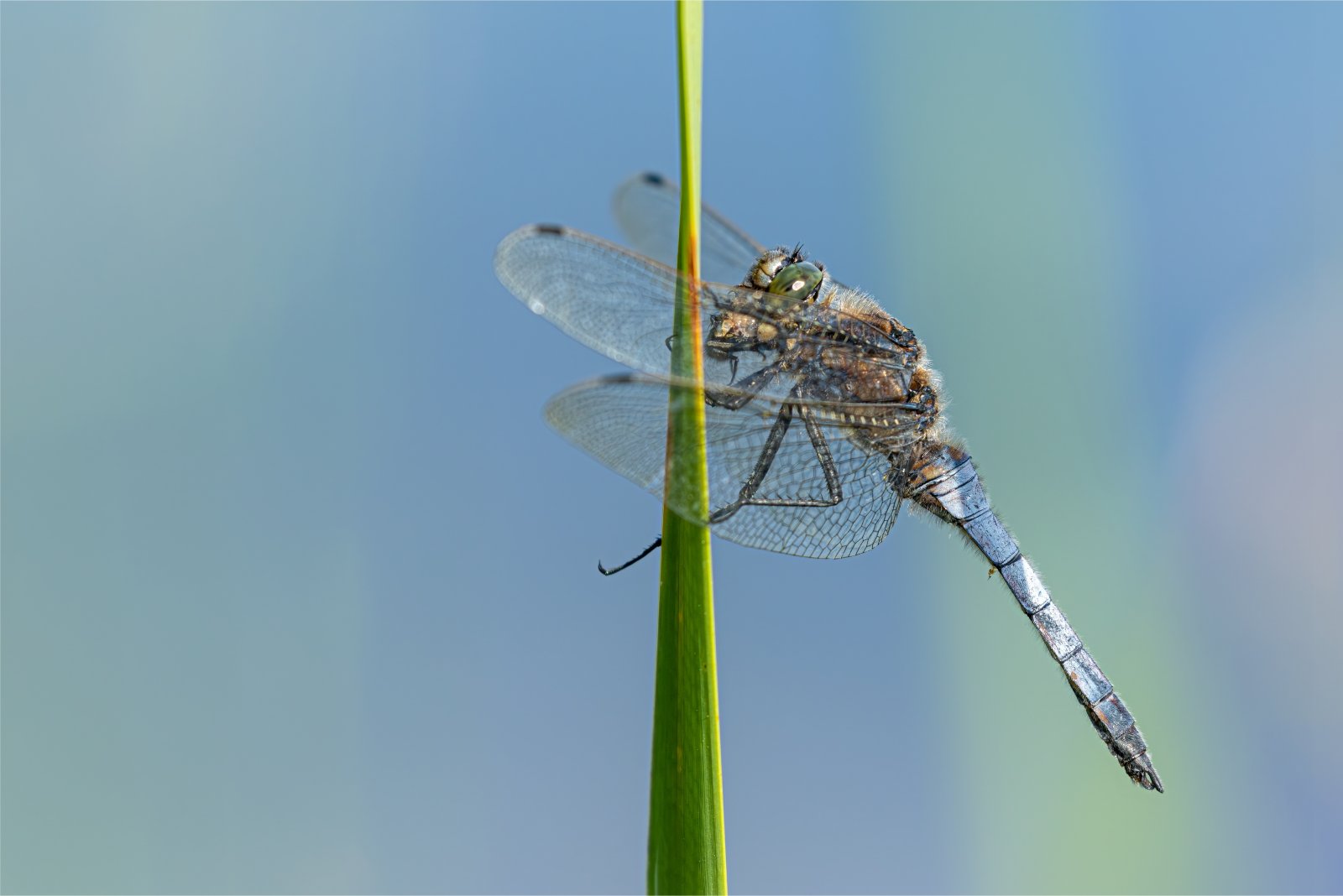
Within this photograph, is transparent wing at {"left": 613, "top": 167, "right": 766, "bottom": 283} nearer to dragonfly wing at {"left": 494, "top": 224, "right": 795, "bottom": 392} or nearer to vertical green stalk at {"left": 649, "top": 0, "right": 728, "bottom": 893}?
dragonfly wing at {"left": 494, "top": 224, "right": 795, "bottom": 392}

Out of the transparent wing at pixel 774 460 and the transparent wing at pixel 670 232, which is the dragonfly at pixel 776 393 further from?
the transparent wing at pixel 670 232

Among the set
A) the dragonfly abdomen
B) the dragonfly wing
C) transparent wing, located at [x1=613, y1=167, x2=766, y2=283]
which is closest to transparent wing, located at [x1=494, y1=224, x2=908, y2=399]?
the dragonfly wing

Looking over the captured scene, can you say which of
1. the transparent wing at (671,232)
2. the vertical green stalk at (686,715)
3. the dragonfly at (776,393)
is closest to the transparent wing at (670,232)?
the transparent wing at (671,232)

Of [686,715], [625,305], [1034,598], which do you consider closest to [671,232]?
[625,305]

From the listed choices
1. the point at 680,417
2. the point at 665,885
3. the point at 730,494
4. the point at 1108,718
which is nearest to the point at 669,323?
the point at 730,494

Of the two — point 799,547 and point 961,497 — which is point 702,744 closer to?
point 799,547
